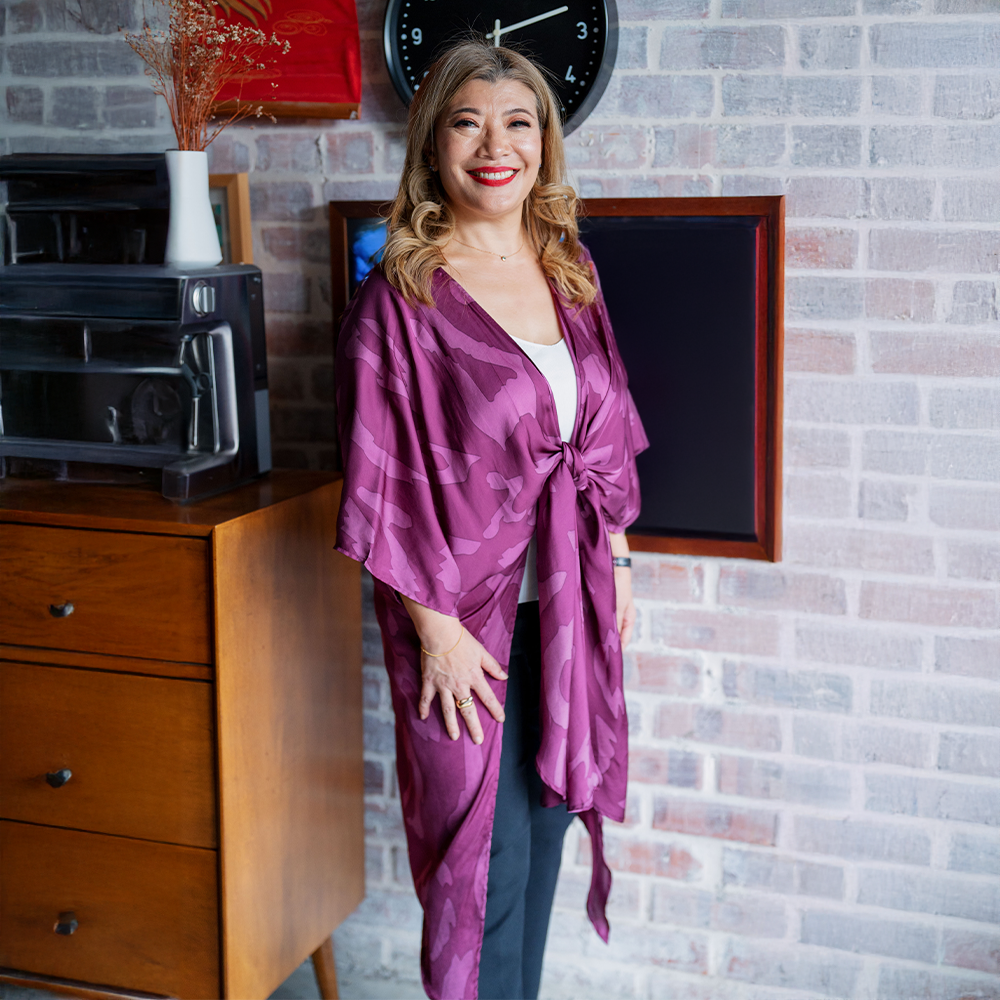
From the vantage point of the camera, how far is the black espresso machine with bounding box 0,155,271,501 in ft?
5.58

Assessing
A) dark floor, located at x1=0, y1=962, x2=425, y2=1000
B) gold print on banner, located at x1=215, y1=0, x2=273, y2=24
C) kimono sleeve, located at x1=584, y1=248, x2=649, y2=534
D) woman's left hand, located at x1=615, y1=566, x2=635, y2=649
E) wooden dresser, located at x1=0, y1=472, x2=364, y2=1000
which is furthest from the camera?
dark floor, located at x1=0, y1=962, x2=425, y2=1000

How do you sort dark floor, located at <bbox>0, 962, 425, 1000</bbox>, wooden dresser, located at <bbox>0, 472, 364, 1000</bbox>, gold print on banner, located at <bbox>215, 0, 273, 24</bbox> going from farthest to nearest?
1. dark floor, located at <bbox>0, 962, 425, 1000</bbox>
2. gold print on banner, located at <bbox>215, 0, 273, 24</bbox>
3. wooden dresser, located at <bbox>0, 472, 364, 1000</bbox>

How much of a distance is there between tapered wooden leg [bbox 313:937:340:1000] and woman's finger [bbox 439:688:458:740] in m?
0.74

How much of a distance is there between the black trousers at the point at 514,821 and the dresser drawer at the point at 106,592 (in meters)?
0.48

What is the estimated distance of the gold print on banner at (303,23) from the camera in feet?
6.18

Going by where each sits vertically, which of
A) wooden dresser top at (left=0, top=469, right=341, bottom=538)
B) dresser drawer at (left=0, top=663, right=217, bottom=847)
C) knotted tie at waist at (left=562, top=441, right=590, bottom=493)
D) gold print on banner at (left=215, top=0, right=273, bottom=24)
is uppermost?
gold print on banner at (left=215, top=0, right=273, bottom=24)

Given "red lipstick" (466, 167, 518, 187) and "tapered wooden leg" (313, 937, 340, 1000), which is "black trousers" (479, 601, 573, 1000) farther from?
"red lipstick" (466, 167, 518, 187)

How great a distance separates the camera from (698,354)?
1.84 metres

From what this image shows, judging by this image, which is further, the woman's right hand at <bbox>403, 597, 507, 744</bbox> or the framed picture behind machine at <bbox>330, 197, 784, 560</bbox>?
the framed picture behind machine at <bbox>330, 197, 784, 560</bbox>

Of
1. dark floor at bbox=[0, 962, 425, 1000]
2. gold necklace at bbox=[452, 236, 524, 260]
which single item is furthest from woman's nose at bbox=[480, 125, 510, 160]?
dark floor at bbox=[0, 962, 425, 1000]

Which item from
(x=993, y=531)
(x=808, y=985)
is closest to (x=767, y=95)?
(x=993, y=531)

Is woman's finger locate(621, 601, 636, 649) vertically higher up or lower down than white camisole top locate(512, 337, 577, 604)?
lower down

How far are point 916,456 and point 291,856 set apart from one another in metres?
1.29

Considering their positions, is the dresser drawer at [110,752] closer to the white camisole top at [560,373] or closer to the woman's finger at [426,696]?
the woman's finger at [426,696]
